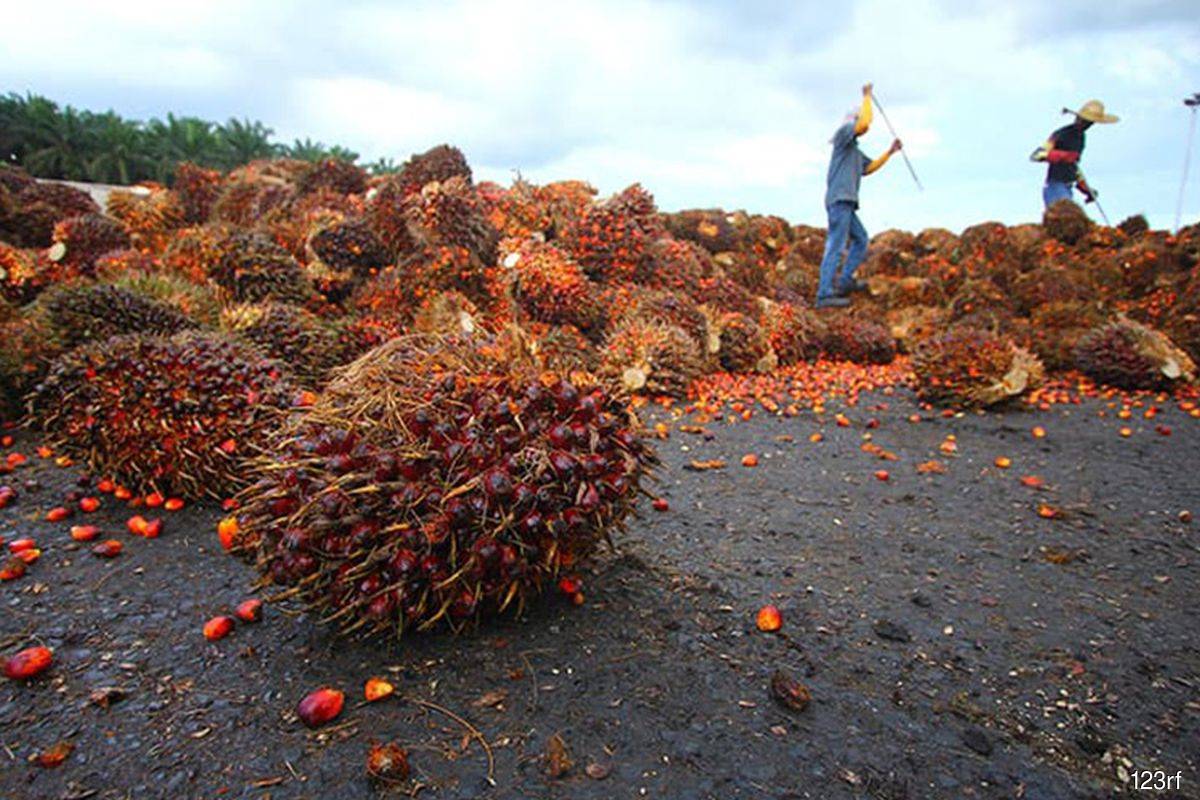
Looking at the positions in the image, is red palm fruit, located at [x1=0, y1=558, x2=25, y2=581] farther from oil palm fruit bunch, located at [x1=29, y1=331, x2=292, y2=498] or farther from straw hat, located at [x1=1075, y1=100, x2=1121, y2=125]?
straw hat, located at [x1=1075, y1=100, x2=1121, y2=125]

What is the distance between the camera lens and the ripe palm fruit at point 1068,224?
10.6 m

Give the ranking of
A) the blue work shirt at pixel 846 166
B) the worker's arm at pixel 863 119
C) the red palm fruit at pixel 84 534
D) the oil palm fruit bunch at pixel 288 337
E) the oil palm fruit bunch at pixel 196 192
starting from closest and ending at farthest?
1. the red palm fruit at pixel 84 534
2. the oil palm fruit bunch at pixel 288 337
3. the oil palm fruit bunch at pixel 196 192
4. the worker's arm at pixel 863 119
5. the blue work shirt at pixel 846 166

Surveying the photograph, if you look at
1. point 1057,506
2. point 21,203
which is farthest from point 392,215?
point 1057,506

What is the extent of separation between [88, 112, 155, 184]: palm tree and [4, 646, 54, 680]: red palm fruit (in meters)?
18.3

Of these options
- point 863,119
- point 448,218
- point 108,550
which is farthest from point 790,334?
point 108,550

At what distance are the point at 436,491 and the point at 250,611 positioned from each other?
0.87 meters

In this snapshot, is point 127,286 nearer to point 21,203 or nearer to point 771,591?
point 771,591

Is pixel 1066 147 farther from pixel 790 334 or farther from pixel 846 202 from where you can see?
pixel 790 334

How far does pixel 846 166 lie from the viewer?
33.7 ft

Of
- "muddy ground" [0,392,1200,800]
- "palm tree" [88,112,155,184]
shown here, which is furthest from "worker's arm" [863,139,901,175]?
"palm tree" [88,112,155,184]

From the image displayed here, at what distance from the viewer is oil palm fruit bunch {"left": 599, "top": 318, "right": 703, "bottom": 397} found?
5.74 m

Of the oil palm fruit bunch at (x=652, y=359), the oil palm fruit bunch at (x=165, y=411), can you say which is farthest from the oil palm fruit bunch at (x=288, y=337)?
the oil palm fruit bunch at (x=652, y=359)

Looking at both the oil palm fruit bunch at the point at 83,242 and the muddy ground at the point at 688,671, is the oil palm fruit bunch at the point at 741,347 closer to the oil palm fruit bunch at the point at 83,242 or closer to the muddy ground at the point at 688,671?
the muddy ground at the point at 688,671
